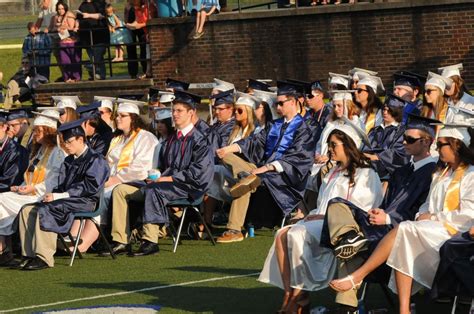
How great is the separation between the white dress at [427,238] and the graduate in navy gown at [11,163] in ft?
21.5

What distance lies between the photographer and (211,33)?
24500 mm

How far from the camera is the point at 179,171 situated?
594 inches

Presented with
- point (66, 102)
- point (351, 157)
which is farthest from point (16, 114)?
point (351, 157)

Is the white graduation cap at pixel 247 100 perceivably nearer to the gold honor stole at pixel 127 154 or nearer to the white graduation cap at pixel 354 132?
the gold honor stole at pixel 127 154

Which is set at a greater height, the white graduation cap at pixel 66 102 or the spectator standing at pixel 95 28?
the spectator standing at pixel 95 28

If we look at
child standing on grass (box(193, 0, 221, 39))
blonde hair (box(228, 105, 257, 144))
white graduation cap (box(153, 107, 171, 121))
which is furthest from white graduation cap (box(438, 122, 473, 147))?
child standing on grass (box(193, 0, 221, 39))

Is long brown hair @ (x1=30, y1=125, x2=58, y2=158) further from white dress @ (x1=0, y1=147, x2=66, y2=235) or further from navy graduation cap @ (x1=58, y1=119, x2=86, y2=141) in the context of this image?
navy graduation cap @ (x1=58, y1=119, x2=86, y2=141)

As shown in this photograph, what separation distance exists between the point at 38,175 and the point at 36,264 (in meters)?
1.33

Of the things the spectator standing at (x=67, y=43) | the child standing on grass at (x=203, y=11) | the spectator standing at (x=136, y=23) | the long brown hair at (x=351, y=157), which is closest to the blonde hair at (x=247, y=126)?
the long brown hair at (x=351, y=157)

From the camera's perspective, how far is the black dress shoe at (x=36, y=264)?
1416 cm

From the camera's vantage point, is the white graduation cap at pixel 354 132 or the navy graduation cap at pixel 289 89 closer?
the white graduation cap at pixel 354 132

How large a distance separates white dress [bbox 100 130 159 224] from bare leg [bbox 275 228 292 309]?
5.03 m

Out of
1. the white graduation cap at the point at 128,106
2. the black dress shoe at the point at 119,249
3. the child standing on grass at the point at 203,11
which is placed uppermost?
the child standing on grass at the point at 203,11

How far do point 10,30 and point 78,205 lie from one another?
1146 inches
